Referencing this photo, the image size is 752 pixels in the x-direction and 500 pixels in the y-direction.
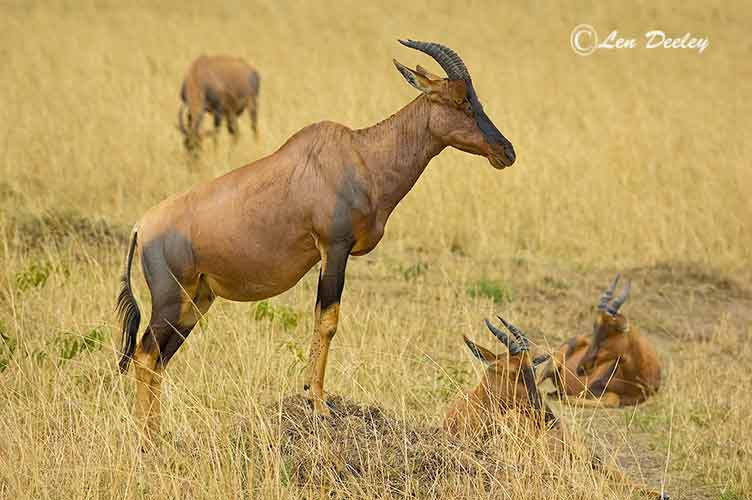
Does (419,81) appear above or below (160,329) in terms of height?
above

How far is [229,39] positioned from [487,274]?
10456 mm

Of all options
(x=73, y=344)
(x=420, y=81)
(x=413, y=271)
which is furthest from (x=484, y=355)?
(x=413, y=271)

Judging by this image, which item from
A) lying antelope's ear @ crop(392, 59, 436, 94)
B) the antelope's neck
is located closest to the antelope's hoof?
the antelope's neck

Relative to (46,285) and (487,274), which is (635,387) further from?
(46,285)

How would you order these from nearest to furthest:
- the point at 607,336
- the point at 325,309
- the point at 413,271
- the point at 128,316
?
the point at 325,309
the point at 128,316
the point at 607,336
the point at 413,271

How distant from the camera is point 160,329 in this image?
5.09 metres

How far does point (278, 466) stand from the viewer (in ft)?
15.6

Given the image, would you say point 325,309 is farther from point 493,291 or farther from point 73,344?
point 493,291

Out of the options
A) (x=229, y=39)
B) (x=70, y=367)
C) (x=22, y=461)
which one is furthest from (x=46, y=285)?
(x=229, y=39)

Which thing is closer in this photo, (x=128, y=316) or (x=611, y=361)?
(x=128, y=316)

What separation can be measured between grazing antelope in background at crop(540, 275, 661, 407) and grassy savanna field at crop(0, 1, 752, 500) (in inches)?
7.7

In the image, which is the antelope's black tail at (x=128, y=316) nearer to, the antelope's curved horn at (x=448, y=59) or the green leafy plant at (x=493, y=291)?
the antelope's curved horn at (x=448, y=59)

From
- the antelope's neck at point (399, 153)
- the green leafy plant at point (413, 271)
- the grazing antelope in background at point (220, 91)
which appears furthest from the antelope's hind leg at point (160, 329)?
the grazing antelope in background at point (220, 91)

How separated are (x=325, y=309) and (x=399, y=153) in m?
0.70
